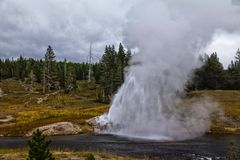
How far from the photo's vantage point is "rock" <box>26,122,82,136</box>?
8871cm

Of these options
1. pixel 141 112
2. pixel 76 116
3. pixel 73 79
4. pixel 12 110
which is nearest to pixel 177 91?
pixel 141 112

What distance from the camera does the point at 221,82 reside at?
561 ft

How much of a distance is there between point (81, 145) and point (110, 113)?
3488 centimetres

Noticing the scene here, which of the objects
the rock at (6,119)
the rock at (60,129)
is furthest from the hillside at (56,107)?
the rock at (60,129)

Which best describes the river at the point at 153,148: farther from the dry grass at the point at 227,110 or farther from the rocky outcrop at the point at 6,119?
the rocky outcrop at the point at 6,119

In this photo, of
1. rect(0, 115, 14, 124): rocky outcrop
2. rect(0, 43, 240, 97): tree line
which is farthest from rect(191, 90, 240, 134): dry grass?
rect(0, 115, 14, 124): rocky outcrop

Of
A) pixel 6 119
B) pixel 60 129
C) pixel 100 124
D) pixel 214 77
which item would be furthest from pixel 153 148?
pixel 214 77

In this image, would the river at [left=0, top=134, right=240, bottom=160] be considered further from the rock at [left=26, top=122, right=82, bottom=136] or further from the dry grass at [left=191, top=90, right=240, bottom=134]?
the dry grass at [left=191, top=90, right=240, bottom=134]

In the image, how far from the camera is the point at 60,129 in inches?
3556

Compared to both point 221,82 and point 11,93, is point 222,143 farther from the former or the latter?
point 11,93

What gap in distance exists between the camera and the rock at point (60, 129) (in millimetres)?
88706

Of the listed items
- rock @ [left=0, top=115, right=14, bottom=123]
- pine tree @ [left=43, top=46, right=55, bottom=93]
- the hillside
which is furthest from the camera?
pine tree @ [left=43, top=46, right=55, bottom=93]

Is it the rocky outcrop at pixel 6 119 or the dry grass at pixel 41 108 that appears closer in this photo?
the dry grass at pixel 41 108

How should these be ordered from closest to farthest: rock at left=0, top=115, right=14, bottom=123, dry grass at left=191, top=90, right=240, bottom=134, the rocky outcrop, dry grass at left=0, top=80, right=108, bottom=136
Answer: dry grass at left=0, top=80, right=108, bottom=136 < dry grass at left=191, top=90, right=240, bottom=134 < the rocky outcrop < rock at left=0, top=115, right=14, bottom=123
